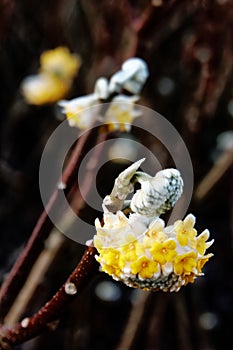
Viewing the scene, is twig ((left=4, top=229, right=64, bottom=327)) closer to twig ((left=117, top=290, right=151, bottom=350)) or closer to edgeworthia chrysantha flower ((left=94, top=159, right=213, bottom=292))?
twig ((left=117, top=290, right=151, bottom=350))

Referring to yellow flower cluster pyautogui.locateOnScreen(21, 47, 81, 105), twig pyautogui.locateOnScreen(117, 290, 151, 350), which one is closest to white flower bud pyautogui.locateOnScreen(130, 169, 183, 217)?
twig pyautogui.locateOnScreen(117, 290, 151, 350)

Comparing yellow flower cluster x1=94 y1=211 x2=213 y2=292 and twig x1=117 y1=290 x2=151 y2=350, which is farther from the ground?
yellow flower cluster x1=94 y1=211 x2=213 y2=292

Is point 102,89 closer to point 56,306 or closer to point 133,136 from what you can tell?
point 56,306

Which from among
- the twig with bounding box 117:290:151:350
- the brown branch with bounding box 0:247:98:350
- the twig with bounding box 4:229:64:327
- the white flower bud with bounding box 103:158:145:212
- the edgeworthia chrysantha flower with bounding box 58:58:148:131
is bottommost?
the twig with bounding box 117:290:151:350

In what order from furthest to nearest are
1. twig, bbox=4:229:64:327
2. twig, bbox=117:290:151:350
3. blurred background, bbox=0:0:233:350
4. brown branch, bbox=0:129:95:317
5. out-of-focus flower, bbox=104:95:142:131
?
blurred background, bbox=0:0:233:350 → twig, bbox=117:290:151:350 → twig, bbox=4:229:64:327 → out-of-focus flower, bbox=104:95:142:131 → brown branch, bbox=0:129:95:317

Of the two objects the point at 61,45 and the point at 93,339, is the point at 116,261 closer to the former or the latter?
the point at 93,339

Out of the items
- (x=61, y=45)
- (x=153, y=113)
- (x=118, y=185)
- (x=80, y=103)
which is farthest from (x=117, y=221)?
(x=61, y=45)
